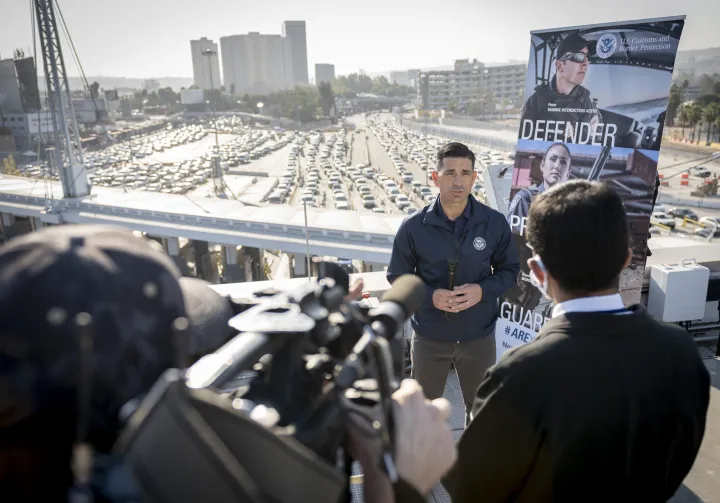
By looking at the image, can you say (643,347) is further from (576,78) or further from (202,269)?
(202,269)

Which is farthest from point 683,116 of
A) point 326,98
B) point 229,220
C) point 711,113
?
point 326,98

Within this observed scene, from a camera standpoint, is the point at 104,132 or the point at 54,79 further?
the point at 104,132

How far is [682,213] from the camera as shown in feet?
89.5

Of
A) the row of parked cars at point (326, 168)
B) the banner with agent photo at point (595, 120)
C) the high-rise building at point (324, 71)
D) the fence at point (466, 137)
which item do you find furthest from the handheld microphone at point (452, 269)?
the high-rise building at point (324, 71)

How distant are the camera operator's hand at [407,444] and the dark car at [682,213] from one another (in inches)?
1181

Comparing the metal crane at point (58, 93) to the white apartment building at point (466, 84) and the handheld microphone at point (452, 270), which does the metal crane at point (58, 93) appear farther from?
the white apartment building at point (466, 84)

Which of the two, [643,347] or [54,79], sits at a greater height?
[54,79]

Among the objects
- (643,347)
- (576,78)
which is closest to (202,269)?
(576,78)

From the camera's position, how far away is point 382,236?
18.0 m

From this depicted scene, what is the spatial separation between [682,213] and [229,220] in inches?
914

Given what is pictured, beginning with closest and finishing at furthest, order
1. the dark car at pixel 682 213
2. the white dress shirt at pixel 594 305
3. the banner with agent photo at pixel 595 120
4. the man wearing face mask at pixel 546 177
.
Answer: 1. the white dress shirt at pixel 594 305
2. the banner with agent photo at pixel 595 120
3. the man wearing face mask at pixel 546 177
4. the dark car at pixel 682 213

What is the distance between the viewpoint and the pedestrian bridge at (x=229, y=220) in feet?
60.1

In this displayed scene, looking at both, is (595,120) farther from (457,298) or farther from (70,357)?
(70,357)

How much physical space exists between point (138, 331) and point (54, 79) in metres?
30.0
